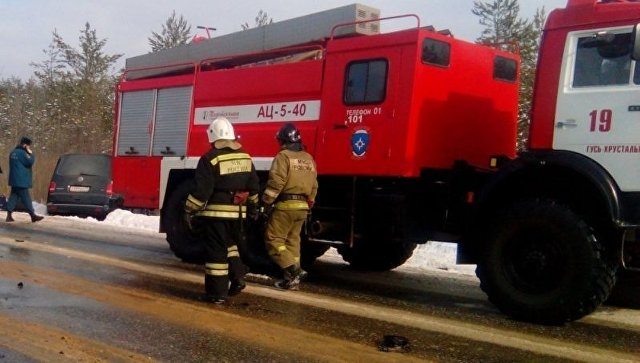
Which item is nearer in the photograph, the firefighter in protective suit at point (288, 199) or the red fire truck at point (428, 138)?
the red fire truck at point (428, 138)

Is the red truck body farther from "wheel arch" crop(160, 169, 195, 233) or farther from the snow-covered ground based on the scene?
the snow-covered ground

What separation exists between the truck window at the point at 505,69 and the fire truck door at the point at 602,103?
7.17 feet

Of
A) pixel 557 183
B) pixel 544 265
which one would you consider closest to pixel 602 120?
pixel 557 183

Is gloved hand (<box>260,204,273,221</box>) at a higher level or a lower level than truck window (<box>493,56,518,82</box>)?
lower

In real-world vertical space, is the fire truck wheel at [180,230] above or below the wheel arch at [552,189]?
below

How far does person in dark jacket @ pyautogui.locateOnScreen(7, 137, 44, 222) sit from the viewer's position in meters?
14.9

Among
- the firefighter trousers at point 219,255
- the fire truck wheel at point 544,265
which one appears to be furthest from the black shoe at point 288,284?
the fire truck wheel at point 544,265

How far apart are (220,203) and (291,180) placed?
38.7 inches

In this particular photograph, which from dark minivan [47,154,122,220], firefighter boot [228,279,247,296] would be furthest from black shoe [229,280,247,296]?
dark minivan [47,154,122,220]

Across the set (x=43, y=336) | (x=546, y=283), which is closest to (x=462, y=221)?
(x=546, y=283)

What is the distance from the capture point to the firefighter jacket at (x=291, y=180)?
7.47 meters

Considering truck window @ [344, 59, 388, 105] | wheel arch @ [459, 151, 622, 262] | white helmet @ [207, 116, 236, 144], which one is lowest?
wheel arch @ [459, 151, 622, 262]

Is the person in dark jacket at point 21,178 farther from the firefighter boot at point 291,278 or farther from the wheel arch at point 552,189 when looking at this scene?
the wheel arch at point 552,189

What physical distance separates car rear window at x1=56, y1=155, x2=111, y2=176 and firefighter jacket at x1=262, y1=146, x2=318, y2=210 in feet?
33.5
